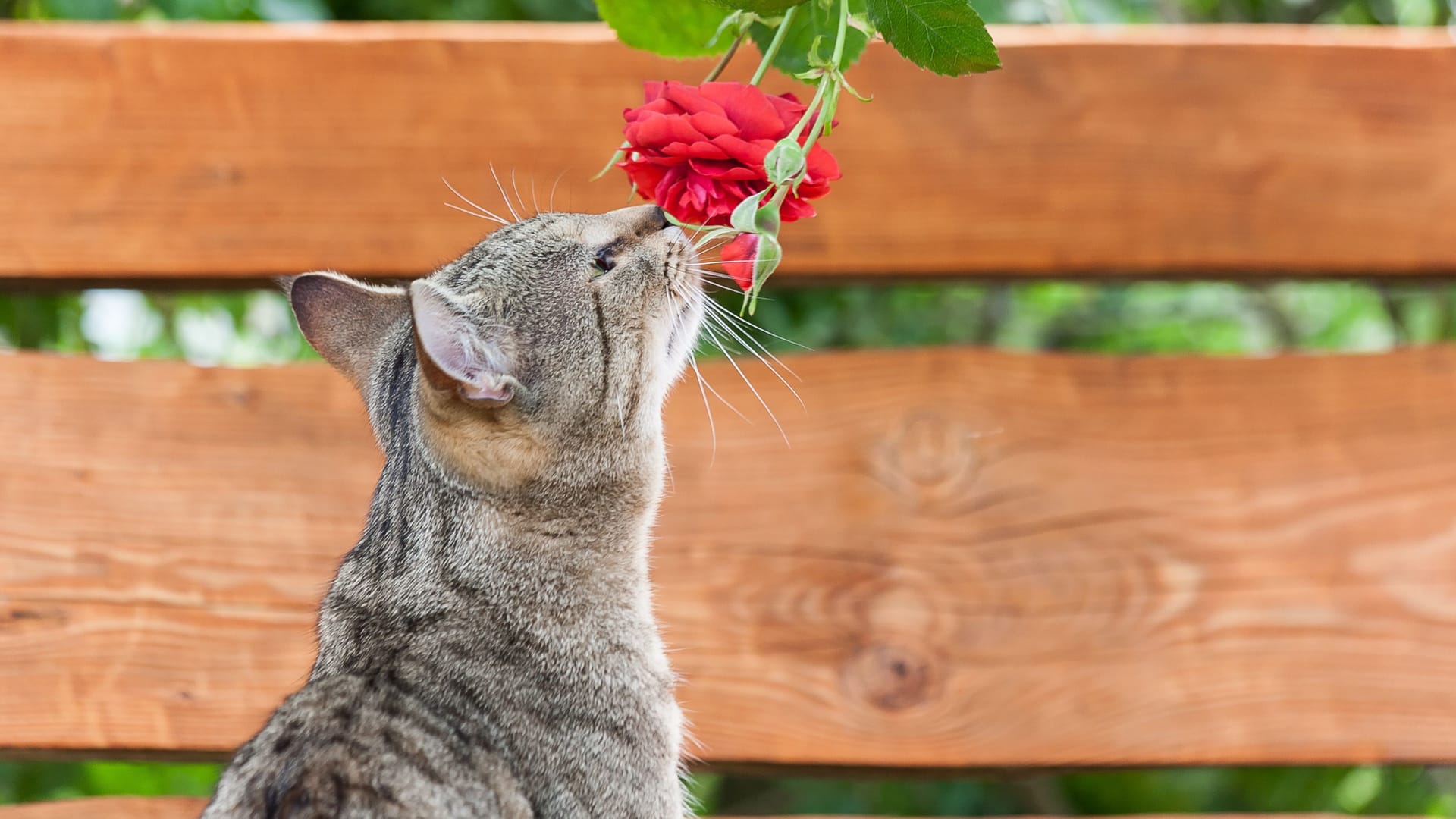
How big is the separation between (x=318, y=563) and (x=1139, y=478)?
2.69 feet

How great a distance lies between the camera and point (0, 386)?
1064 mm

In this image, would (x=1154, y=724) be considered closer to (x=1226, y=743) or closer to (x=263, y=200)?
(x=1226, y=743)

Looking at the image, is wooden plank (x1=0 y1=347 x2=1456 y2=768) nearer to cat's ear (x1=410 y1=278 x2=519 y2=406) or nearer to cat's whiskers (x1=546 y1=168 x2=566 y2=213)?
cat's whiskers (x1=546 y1=168 x2=566 y2=213)

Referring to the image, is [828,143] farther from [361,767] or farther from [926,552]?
[361,767]

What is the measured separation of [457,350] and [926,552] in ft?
1.87

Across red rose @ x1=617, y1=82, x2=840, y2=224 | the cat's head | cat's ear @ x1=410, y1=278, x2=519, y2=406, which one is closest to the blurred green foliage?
the cat's head

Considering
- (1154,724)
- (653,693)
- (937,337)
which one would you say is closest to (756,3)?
(653,693)

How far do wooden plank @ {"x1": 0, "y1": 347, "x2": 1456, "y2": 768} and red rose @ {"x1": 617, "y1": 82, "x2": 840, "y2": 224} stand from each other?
0.59 metres

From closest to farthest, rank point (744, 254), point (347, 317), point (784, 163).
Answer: point (784, 163) < point (744, 254) < point (347, 317)

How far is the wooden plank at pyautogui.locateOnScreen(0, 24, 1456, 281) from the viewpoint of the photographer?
1.07 m

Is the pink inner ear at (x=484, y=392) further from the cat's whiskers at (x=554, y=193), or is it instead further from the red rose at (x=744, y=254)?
the cat's whiskers at (x=554, y=193)

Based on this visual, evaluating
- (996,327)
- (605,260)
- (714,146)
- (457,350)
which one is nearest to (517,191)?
(605,260)

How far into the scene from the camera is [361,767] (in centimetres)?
65

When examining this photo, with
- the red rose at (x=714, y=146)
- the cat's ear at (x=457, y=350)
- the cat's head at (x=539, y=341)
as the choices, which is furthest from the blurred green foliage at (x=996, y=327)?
the red rose at (x=714, y=146)
